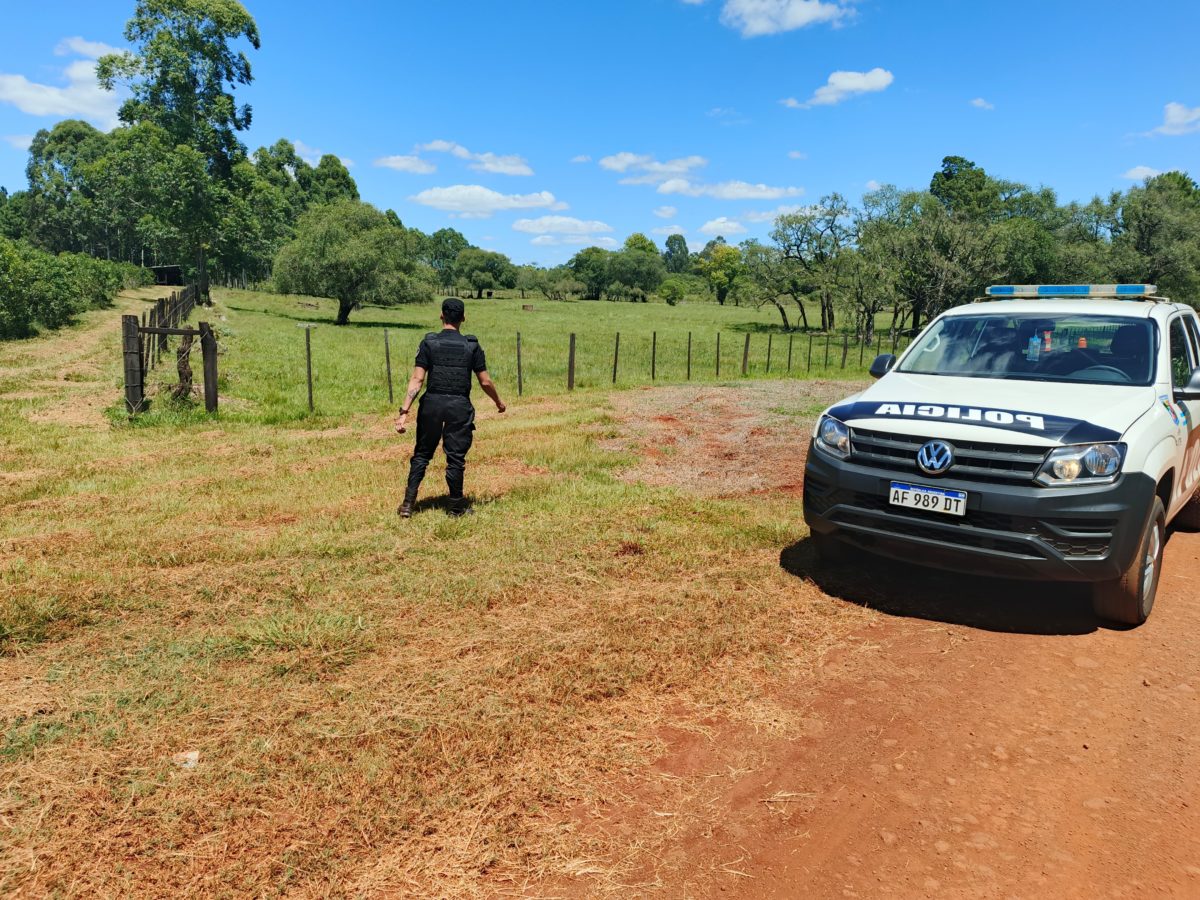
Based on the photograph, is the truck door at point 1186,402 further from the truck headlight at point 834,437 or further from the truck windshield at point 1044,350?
the truck headlight at point 834,437

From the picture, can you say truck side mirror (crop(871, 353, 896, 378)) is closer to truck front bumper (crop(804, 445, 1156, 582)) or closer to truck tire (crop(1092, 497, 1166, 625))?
truck front bumper (crop(804, 445, 1156, 582))

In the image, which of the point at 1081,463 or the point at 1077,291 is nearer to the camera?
the point at 1081,463

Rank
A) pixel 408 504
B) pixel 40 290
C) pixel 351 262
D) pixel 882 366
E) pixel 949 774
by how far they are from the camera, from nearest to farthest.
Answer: pixel 949 774, pixel 882 366, pixel 408 504, pixel 40 290, pixel 351 262

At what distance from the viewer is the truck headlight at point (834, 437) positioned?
4668 millimetres

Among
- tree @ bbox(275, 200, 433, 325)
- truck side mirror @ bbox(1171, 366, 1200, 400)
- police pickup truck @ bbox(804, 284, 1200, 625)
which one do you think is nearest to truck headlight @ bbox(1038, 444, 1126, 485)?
police pickup truck @ bbox(804, 284, 1200, 625)

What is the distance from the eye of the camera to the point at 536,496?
23.9ft

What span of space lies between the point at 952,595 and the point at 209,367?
11.4m

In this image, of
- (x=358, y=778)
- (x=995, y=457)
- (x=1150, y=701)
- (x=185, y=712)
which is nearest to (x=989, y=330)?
(x=995, y=457)

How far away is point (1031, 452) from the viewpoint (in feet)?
13.2

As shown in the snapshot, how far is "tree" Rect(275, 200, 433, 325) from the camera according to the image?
3856cm

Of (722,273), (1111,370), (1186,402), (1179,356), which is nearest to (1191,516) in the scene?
(1179,356)

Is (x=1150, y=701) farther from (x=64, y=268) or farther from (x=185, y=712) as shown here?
(x=64, y=268)

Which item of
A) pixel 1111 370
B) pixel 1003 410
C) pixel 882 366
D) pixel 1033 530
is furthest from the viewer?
pixel 882 366

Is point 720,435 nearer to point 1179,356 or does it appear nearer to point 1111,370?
point 1179,356
